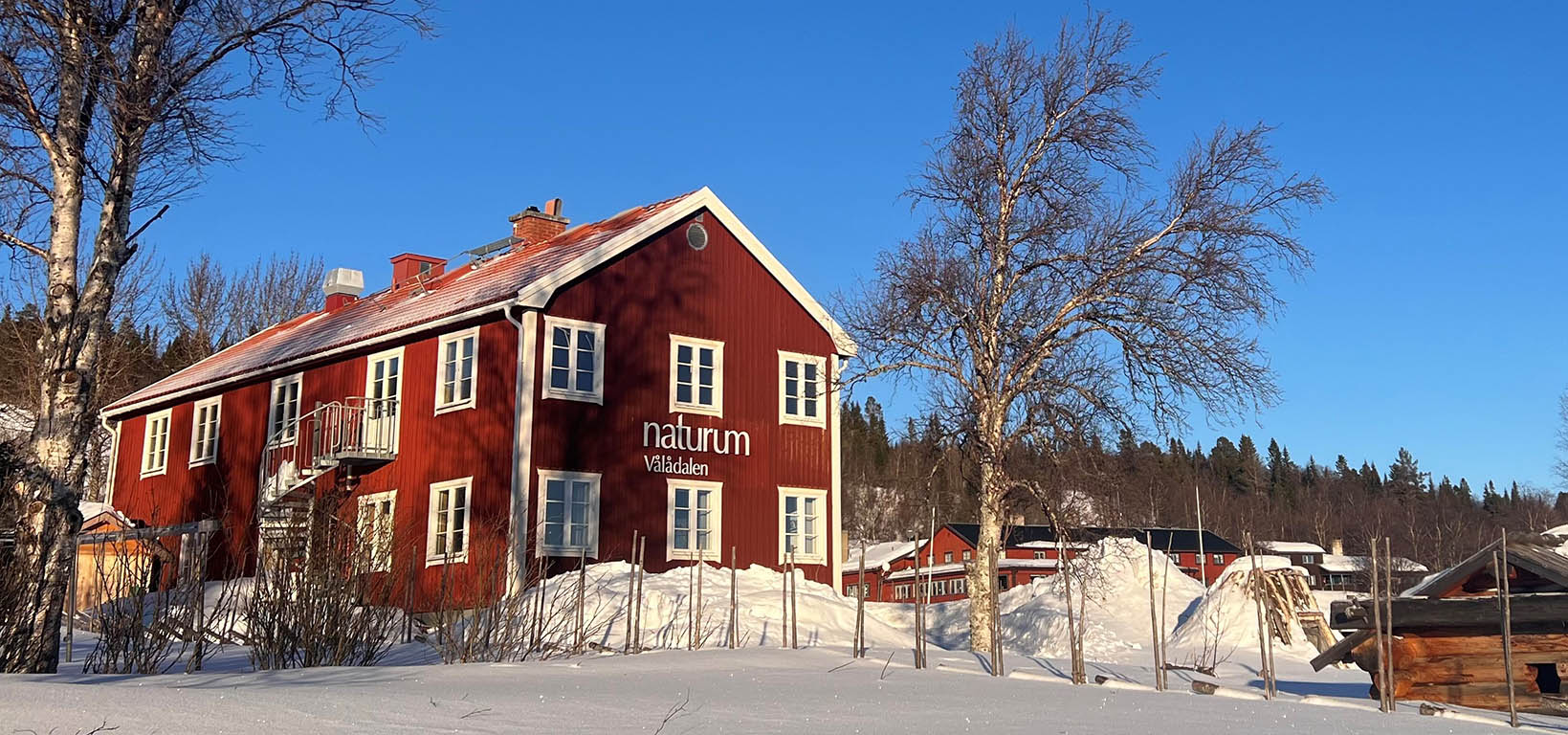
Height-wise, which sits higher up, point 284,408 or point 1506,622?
point 284,408

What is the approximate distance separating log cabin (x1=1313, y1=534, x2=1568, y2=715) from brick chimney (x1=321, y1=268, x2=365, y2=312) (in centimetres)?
2701

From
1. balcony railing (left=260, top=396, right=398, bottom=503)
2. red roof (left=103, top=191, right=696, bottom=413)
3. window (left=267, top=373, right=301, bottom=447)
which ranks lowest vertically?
balcony railing (left=260, top=396, right=398, bottom=503)

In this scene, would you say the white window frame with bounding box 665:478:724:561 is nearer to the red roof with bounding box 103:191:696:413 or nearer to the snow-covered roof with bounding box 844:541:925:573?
the red roof with bounding box 103:191:696:413

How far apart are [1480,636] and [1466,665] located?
1.00 ft

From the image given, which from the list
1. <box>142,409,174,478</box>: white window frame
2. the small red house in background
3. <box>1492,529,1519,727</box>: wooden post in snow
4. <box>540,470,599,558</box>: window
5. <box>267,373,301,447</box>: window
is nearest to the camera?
<box>1492,529,1519,727</box>: wooden post in snow

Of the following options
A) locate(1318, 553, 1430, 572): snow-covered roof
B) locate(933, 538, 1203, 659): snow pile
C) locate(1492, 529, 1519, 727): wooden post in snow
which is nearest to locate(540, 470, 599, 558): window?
locate(933, 538, 1203, 659): snow pile

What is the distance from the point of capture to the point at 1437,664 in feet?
43.1

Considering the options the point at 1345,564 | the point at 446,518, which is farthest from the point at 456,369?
the point at 1345,564

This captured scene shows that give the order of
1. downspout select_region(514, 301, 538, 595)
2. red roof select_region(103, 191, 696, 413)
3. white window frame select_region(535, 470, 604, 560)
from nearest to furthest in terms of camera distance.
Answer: downspout select_region(514, 301, 538, 595) < white window frame select_region(535, 470, 604, 560) < red roof select_region(103, 191, 696, 413)

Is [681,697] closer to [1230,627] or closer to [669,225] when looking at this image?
[669,225]

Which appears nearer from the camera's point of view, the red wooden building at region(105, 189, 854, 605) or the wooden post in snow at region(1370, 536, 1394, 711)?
the wooden post in snow at region(1370, 536, 1394, 711)

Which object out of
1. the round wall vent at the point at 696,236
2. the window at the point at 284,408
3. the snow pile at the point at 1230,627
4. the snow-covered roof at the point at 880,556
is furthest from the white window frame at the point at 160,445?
the snow-covered roof at the point at 880,556

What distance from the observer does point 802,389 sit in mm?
28047

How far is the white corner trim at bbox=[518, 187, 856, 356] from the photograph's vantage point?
79.6 feet
